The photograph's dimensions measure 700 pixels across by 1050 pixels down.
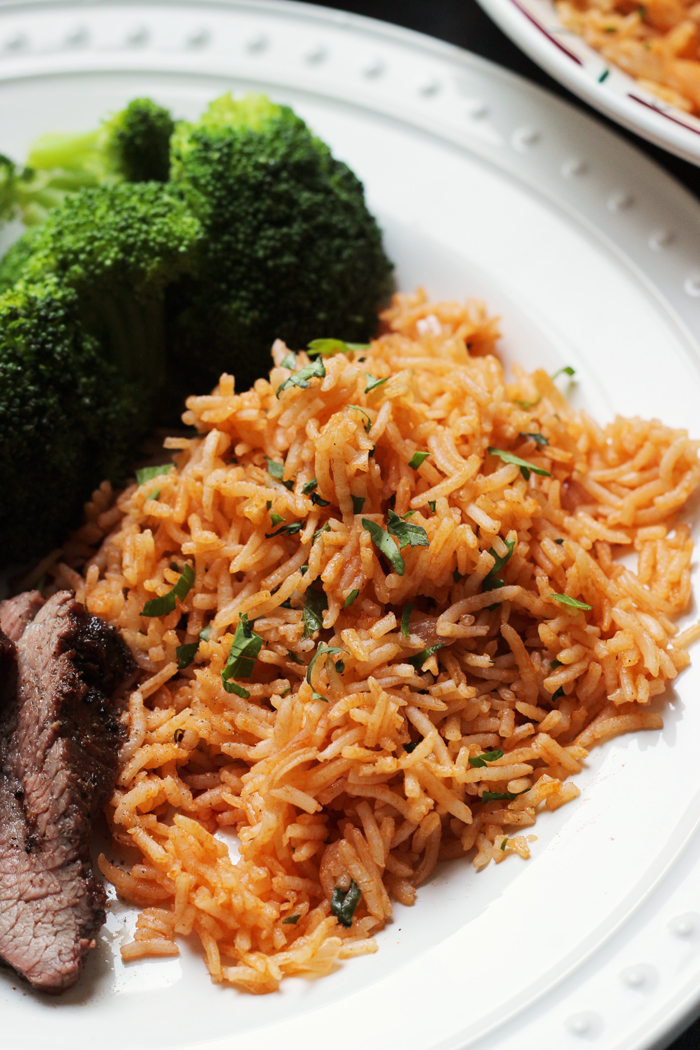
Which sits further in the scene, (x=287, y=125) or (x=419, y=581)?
(x=287, y=125)

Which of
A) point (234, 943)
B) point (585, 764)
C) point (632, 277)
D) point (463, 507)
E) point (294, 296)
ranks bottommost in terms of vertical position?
point (234, 943)

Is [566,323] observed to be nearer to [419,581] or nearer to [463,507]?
[463,507]

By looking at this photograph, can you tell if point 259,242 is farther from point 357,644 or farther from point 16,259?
point 357,644

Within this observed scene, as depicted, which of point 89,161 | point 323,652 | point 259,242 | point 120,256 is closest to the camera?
point 323,652

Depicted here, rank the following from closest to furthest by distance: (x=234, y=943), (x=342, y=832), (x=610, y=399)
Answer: (x=234, y=943) < (x=342, y=832) < (x=610, y=399)

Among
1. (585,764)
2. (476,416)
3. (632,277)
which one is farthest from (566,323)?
(585,764)

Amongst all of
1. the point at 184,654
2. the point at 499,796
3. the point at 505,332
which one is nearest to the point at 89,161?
the point at 505,332
